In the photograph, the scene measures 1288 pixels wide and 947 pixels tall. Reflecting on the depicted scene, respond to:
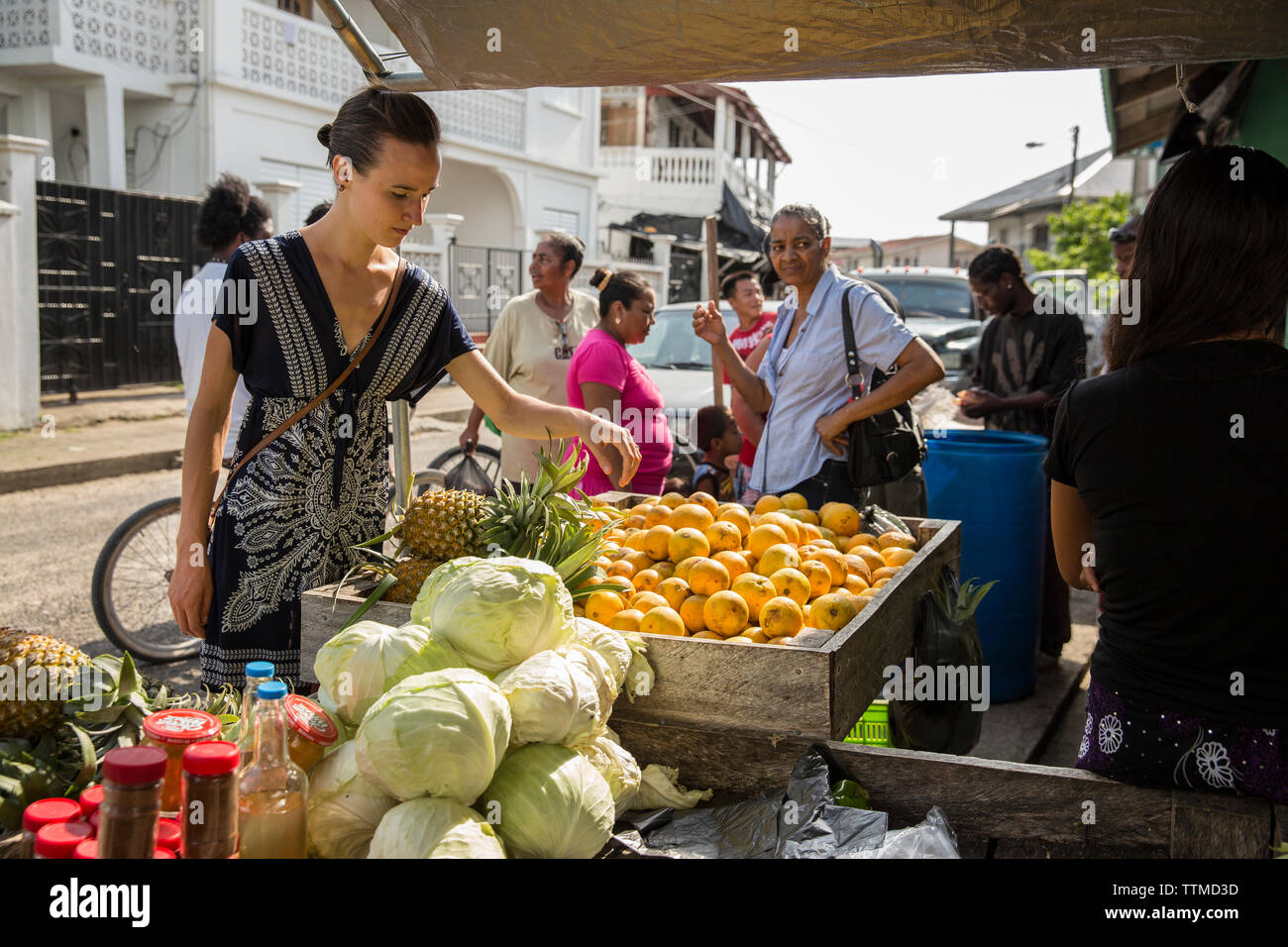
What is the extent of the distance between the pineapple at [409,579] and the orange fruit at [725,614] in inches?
27.4

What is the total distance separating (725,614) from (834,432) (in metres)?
1.65

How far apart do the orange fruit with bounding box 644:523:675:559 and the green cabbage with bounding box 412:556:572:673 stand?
1032 millimetres

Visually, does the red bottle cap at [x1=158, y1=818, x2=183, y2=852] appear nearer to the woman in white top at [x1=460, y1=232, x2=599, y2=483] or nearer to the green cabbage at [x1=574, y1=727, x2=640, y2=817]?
the green cabbage at [x1=574, y1=727, x2=640, y2=817]

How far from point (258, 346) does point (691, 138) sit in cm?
3730

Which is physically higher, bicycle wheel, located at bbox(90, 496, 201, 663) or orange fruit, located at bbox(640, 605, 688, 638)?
orange fruit, located at bbox(640, 605, 688, 638)

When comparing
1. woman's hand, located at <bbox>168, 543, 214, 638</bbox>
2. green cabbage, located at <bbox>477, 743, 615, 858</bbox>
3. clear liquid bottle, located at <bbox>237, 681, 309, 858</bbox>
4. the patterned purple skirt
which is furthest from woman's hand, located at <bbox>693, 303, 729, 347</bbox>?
clear liquid bottle, located at <bbox>237, 681, 309, 858</bbox>

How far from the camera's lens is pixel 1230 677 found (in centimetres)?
192

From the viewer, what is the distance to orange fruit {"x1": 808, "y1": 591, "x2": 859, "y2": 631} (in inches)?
105

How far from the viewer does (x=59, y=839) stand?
144cm

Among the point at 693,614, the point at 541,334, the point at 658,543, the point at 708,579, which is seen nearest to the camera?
the point at 693,614

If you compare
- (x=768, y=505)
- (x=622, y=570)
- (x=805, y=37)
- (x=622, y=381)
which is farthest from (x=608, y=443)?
(x=622, y=381)

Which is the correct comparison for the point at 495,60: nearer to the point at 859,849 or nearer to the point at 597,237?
the point at 859,849

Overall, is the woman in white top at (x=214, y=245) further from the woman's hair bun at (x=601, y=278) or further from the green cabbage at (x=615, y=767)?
the green cabbage at (x=615, y=767)

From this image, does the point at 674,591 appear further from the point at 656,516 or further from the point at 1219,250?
the point at 1219,250
